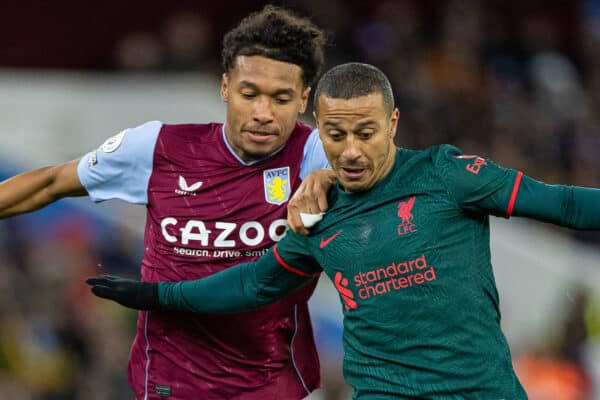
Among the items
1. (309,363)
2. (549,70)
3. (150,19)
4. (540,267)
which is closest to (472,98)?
(549,70)

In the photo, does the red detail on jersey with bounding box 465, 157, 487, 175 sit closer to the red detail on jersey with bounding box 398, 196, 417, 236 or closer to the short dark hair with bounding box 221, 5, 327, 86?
the red detail on jersey with bounding box 398, 196, 417, 236

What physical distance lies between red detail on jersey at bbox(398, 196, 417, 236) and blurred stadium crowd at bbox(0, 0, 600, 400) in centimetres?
377

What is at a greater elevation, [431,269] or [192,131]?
[192,131]

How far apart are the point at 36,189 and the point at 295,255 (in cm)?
139

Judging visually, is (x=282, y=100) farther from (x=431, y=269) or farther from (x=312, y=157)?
(x=431, y=269)

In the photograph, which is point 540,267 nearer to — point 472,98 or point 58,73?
point 472,98

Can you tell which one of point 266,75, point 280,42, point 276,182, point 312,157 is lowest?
point 276,182

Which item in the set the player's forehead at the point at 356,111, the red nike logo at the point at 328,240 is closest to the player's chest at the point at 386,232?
the red nike logo at the point at 328,240

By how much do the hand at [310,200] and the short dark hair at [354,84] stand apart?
0.35 m

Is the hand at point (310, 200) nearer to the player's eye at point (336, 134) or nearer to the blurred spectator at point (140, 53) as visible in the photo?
the player's eye at point (336, 134)

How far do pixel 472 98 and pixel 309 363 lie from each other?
8.15 metres

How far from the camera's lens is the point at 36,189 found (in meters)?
5.02

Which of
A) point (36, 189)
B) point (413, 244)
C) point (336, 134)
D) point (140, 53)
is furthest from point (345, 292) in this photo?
point (140, 53)

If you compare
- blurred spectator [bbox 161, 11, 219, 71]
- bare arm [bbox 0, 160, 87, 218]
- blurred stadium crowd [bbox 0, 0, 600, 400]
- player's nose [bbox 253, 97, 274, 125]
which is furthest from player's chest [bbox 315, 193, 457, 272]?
blurred spectator [bbox 161, 11, 219, 71]
